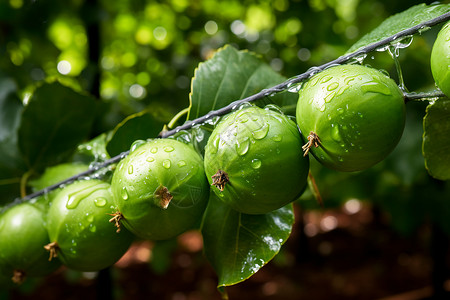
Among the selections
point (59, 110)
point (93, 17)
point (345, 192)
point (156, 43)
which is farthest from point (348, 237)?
point (59, 110)

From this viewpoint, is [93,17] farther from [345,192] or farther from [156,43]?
[345,192]

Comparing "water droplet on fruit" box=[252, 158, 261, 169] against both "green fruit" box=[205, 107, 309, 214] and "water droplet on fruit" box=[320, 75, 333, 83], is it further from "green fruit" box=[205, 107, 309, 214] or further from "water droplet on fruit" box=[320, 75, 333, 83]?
"water droplet on fruit" box=[320, 75, 333, 83]

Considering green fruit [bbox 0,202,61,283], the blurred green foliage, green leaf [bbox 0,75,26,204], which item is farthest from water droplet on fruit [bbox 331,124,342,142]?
the blurred green foliage

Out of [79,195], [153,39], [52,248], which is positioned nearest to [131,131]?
[79,195]

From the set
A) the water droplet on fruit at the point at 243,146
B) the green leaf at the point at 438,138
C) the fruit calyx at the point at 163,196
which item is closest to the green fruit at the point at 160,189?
the fruit calyx at the point at 163,196

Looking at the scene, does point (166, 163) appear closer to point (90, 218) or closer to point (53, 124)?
point (90, 218)

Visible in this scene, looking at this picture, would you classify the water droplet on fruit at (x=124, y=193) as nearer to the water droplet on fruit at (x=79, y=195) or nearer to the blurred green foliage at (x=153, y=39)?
the water droplet on fruit at (x=79, y=195)
